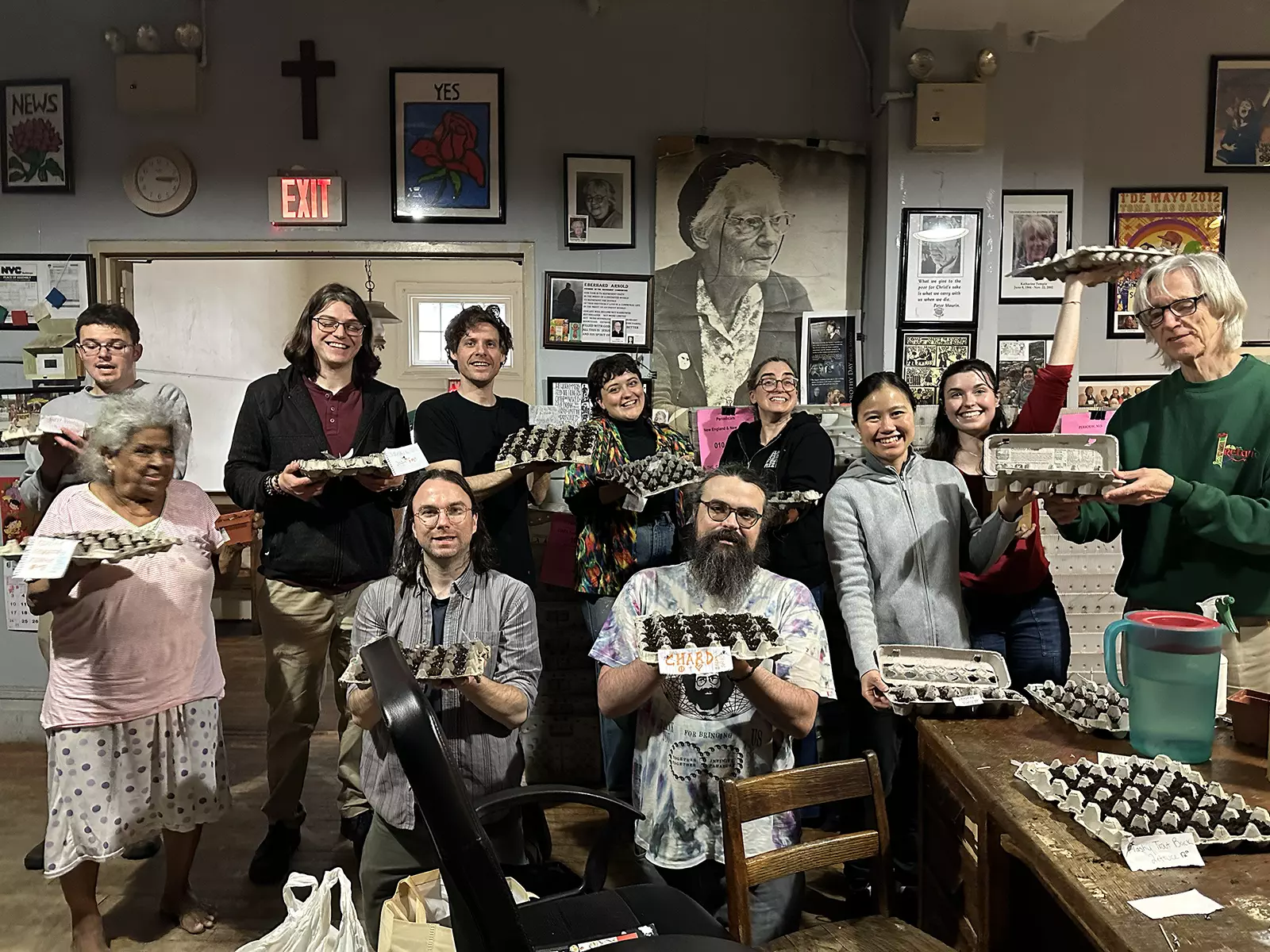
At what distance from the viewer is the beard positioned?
2082mm

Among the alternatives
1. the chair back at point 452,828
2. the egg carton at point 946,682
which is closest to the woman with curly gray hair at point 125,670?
the chair back at point 452,828

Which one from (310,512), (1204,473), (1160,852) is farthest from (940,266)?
(1160,852)

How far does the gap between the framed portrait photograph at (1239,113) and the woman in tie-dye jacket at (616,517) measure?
3004 millimetres

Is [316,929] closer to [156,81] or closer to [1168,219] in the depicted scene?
[156,81]

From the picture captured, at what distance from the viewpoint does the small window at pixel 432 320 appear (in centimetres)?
746

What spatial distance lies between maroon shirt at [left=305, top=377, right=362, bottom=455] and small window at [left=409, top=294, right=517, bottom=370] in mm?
4685

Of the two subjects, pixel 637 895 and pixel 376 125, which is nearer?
pixel 637 895

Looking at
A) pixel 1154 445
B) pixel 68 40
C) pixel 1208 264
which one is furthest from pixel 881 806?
pixel 68 40

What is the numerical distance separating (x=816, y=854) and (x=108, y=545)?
1814 mm

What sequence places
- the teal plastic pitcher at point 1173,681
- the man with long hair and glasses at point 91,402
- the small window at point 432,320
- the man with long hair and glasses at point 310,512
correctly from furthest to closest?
1. the small window at point 432,320
2. the man with long hair and glasses at point 310,512
3. the man with long hair and glasses at point 91,402
4. the teal plastic pitcher at point 1173,681

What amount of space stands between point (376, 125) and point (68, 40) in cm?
144

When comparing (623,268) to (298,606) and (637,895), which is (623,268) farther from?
(637,895)

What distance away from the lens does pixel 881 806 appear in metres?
1.70

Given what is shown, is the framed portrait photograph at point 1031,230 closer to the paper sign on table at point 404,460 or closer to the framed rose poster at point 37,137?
the paper sign on table at point 404,460
